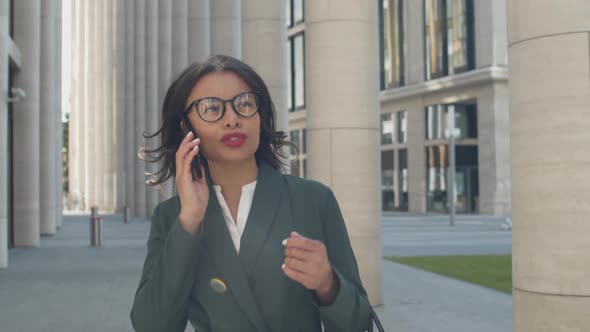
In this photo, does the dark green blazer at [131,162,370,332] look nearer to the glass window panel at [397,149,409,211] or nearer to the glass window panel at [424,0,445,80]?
the glass window panel at [424,0,445,80]

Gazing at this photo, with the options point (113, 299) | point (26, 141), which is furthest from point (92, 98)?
point (113, 299)

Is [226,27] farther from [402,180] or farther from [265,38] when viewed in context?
[402,180]

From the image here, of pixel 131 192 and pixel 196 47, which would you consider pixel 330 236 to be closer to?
pixel 196 47

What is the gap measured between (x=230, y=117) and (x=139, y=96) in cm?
5024

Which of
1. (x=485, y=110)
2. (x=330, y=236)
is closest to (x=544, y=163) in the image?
(x=330, y=236)

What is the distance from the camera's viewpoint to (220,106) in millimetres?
2701

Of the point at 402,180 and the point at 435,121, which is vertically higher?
the point at 435,121

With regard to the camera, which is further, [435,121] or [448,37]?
[435,121]

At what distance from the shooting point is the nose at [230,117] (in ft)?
8.78

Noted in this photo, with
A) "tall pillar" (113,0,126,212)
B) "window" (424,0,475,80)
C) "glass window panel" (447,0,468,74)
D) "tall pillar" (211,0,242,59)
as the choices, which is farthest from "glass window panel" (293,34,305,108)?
"tall pillar" (211,0,242,59)

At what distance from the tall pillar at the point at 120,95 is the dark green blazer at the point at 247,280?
58.1 meters

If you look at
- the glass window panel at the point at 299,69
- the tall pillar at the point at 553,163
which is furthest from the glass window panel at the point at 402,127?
the tall pillar at the point at 553,163

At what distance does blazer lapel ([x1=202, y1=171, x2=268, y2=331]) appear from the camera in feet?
8.64

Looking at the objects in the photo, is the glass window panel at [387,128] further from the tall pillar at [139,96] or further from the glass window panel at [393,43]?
the tall pillar at [139,96]
